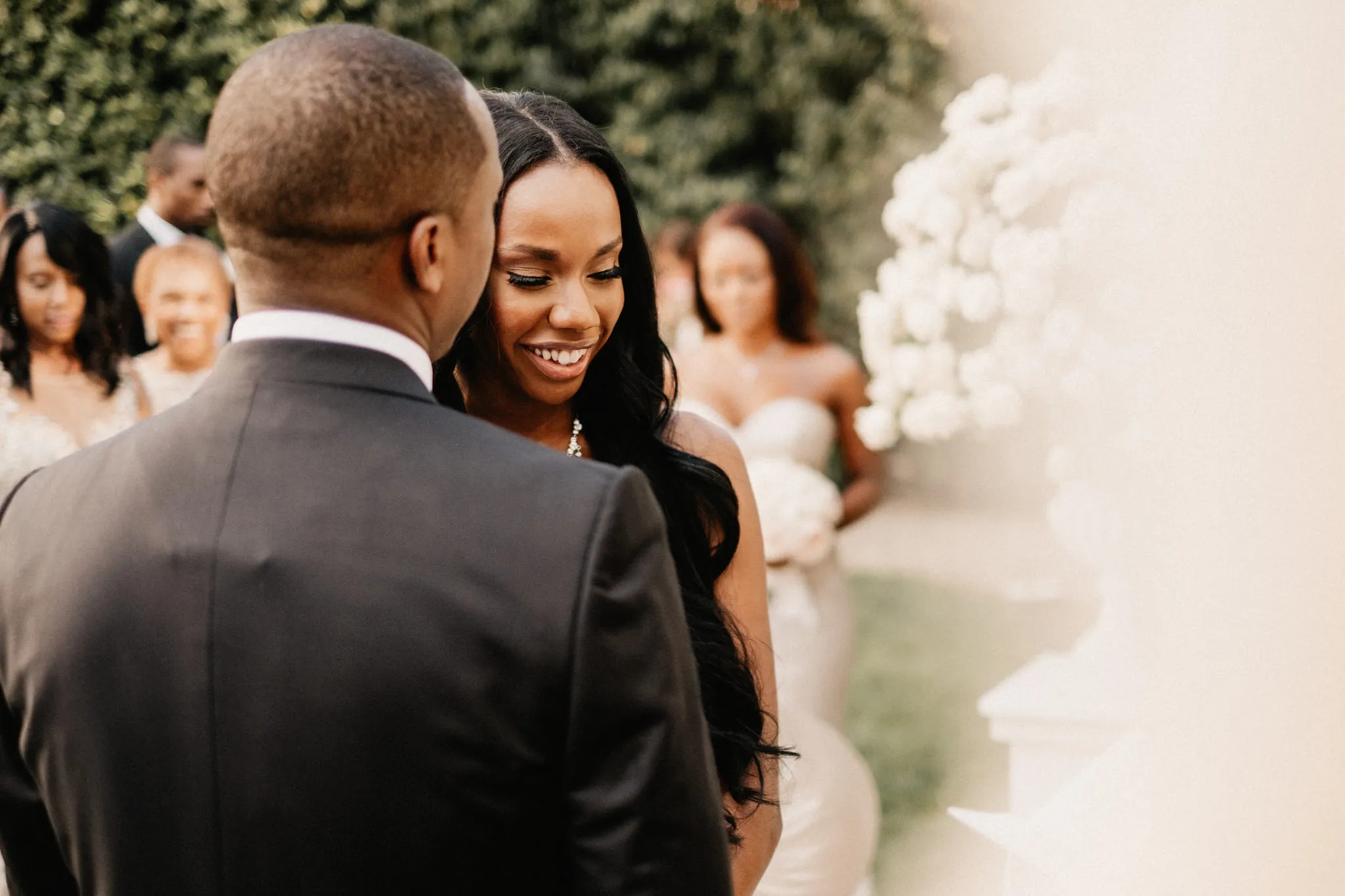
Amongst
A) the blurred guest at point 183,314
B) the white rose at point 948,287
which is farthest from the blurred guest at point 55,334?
the white rose at point 948,287

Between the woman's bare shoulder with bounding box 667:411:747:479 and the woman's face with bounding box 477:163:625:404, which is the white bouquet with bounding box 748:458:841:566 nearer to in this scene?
the woman's bare shoulder with bounding box 667:411:747:479

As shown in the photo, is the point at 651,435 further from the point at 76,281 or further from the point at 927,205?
the point at 76,281

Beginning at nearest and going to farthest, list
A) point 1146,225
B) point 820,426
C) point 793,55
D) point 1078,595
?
point 1146,225
point 1078,595
point 820,426
point 793,55

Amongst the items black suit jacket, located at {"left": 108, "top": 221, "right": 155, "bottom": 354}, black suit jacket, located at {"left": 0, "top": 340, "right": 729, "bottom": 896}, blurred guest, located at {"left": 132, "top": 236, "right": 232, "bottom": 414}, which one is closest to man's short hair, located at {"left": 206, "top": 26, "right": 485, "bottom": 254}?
black suit jacket, located at {"left": 0, "top": 340, "right": 729, "bottom": 896}

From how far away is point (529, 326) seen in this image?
219 cm

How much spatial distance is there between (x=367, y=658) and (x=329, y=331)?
1.11 feet

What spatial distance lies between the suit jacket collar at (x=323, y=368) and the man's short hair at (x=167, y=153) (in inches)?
212

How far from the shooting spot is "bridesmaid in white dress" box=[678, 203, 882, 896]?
4.88 metres

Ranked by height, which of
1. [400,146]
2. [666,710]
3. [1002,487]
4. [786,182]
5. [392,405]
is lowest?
[1002,487]

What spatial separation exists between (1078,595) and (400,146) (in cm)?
271

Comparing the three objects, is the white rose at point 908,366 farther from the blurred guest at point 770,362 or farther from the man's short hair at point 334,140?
the man's short hair at point 334,140

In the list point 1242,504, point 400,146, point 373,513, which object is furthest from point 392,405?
point 1242,504

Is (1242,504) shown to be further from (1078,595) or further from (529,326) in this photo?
(1078,595)

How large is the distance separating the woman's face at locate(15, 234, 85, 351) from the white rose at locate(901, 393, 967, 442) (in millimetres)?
3302
